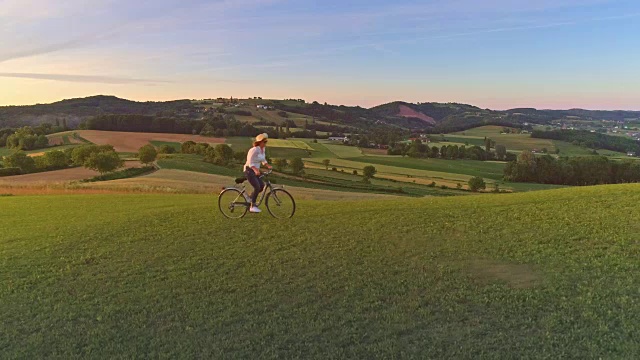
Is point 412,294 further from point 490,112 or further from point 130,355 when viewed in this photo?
point 490,112

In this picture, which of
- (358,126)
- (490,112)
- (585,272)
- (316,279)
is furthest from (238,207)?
(490,112)

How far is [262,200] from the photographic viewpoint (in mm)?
12820

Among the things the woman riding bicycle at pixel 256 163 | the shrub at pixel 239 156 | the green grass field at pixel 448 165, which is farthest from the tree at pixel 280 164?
the woman riding bicycle at pixel 256 163

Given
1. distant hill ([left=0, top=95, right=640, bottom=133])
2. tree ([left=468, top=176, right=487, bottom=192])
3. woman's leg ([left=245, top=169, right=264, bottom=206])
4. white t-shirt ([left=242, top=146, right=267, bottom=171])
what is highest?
distant hill ([left=0, top=95, right=640, bottom=133])

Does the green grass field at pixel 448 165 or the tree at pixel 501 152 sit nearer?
the green grass field at pixel 448 165

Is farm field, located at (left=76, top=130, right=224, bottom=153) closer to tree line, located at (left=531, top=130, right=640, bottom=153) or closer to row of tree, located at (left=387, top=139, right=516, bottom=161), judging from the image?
row of tree, located at (left=387, top=139, right=516, bottom=161)

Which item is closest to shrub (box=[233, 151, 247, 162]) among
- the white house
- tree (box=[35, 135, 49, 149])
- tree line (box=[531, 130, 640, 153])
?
tree (box=[35, 135, 49, 149])

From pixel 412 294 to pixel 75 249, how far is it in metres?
7.84

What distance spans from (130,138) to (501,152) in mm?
69993

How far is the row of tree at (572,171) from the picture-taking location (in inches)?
2186

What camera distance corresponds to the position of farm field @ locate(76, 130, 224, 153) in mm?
76125

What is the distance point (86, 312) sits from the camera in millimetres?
7086

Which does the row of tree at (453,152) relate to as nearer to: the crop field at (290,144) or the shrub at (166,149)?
the crop field at (290,144)

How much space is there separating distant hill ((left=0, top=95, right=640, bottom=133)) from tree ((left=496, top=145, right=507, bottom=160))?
3721cm
